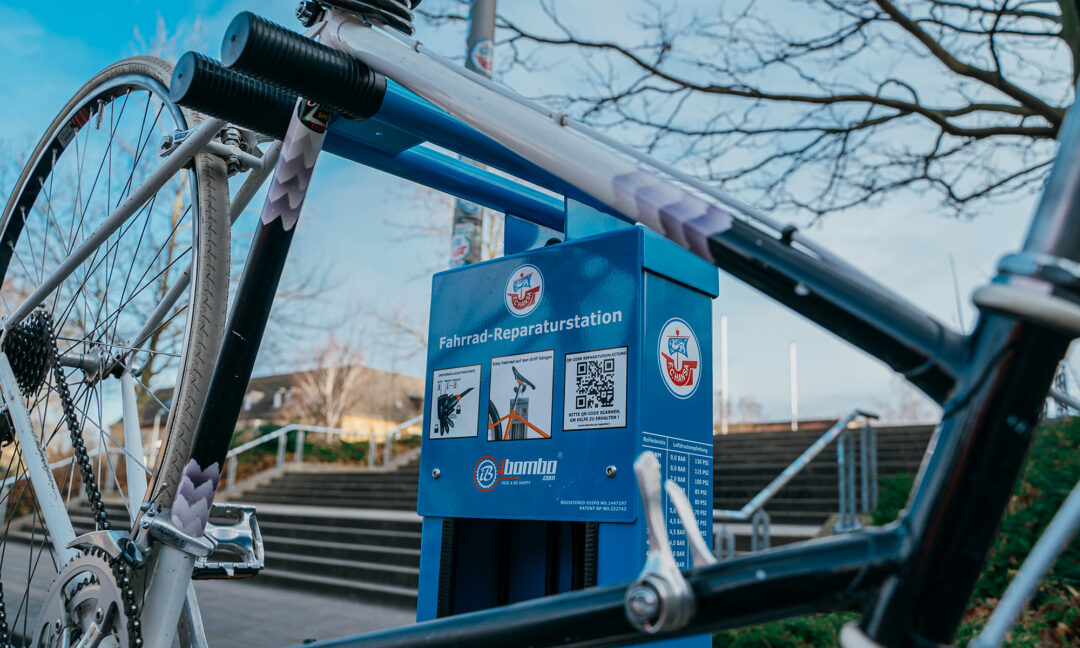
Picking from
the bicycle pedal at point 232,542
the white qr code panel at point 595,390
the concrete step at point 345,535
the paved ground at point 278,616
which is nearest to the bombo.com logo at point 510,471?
the white qr code panel at point 595,390

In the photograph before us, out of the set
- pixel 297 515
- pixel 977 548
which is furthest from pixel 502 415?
pixel 297 515

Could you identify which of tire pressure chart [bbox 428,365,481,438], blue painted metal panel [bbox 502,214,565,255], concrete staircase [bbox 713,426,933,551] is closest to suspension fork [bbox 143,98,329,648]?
tire pressure chart [bbox 428,365,481,438]

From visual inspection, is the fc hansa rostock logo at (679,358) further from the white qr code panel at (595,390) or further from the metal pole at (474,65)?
the metal pole at (474,65)

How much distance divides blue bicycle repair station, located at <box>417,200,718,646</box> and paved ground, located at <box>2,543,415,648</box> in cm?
272

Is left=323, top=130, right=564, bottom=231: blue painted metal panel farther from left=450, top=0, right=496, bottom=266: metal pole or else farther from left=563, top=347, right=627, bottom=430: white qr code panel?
left=450, top=0, right=496, bottom=266: metal pole

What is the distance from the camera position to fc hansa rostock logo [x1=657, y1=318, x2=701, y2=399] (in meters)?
1.88

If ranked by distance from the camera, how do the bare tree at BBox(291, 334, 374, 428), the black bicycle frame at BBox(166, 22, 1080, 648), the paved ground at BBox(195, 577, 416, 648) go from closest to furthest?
the black bicycle frame at BBox(166, 22, 1080, 648)
the paved ground at BBox(195, 577, 416, 648)
the bare tree at BBox(291, 334, 374, 428)

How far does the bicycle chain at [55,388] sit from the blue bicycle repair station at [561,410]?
68 centimetres

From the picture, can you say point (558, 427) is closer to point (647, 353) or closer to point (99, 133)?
point (647, 353)

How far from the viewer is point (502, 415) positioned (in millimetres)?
2039

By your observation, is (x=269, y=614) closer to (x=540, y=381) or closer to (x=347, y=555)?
(x=347, y=555)

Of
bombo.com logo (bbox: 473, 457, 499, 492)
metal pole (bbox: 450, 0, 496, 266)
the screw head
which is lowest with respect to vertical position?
bombo.com logo (bbox: 473, 457, 499, 492)

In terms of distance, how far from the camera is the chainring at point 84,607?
1.71m

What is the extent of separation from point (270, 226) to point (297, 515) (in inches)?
391
